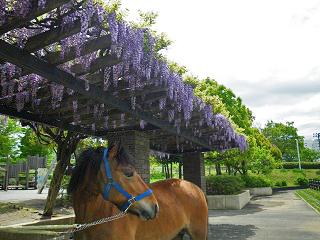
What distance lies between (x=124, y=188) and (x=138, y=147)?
397 centimetres

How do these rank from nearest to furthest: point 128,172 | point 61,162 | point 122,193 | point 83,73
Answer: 1. point 122,193
2. point 128,172
3. point 83,73
4. point 61,162

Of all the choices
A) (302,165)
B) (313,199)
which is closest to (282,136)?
(302,165)

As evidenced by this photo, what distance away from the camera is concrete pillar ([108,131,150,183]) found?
22.7ft

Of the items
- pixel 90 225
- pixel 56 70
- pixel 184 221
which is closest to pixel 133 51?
pixel 56 70

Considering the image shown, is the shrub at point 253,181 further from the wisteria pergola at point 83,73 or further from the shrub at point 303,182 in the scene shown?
the wisteria pergola at point 83,73

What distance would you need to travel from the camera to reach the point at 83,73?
14.0ft

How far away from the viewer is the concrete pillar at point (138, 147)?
273 inches

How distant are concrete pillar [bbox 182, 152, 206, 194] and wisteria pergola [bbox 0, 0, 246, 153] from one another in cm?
481

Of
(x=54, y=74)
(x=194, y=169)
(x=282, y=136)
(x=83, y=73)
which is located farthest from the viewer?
(x=282, y=136)

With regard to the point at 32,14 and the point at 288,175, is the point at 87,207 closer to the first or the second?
the point at 32,14

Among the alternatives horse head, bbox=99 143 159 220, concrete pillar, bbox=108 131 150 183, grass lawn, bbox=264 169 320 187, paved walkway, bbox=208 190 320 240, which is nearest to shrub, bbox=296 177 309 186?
grass lawn, bbox=264 169 320 187

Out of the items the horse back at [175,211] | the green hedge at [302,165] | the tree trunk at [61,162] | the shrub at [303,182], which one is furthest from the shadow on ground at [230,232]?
the green hedge at [302,165]

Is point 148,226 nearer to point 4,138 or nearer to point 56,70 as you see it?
point 56,70

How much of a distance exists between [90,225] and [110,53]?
2.36 metres
